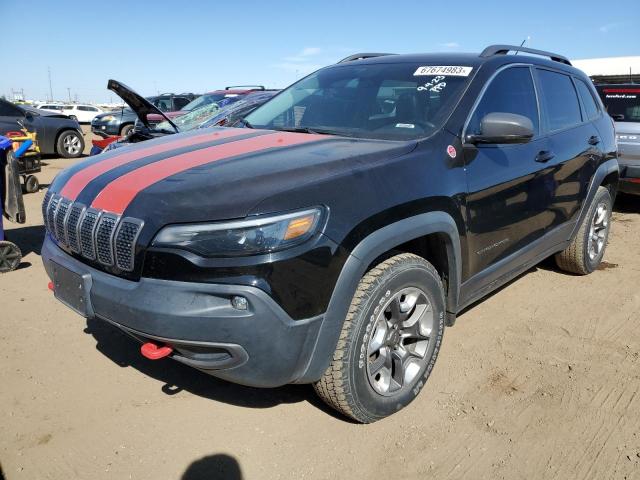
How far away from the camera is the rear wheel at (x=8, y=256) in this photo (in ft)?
15.3

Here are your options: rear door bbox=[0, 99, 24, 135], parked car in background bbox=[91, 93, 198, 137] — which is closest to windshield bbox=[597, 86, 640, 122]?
rear door bbox=[0, 99, 24, 135]

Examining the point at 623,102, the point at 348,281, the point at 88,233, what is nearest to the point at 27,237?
the point at 88,233

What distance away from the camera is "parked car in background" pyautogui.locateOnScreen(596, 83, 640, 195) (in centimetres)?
674

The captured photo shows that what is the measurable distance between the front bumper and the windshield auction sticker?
73.5 inches

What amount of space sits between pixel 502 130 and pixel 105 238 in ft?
6.75

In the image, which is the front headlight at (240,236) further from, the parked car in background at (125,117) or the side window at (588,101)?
the parked car in background at (125,117)

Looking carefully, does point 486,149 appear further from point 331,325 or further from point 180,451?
point 180,451

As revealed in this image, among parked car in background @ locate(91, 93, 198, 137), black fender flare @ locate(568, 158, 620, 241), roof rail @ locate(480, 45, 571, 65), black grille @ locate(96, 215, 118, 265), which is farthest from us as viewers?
parked car in background @ locate(91, 93, 198, 137)

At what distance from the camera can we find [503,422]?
8.57 feet

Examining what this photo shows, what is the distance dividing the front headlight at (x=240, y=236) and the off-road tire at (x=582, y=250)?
3.30 meters

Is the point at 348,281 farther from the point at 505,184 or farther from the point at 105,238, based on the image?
the point at 505,184

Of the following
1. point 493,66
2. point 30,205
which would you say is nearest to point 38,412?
point 493,66

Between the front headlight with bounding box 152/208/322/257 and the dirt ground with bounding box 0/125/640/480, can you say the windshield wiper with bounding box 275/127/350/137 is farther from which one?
the dirt ground with bounding box 0/125/640/480

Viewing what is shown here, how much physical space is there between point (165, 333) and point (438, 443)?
1.40m
